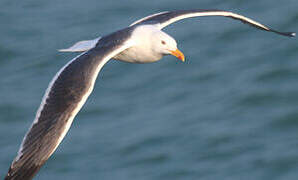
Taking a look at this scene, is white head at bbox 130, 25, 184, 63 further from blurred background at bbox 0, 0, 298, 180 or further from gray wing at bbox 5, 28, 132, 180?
blurred background at bbox 0, 0, 298, 180

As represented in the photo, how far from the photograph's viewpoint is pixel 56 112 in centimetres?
924

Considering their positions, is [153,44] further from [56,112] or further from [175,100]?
[175,100]

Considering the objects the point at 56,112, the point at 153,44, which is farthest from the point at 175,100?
the point at 56,112

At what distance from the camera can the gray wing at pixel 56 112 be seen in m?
8.86

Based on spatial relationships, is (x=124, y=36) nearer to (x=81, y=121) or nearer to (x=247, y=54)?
(x=81, y=121)

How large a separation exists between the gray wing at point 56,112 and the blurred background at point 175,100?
199 inches

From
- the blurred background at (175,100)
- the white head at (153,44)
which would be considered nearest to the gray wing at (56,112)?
the white head at (153,44)

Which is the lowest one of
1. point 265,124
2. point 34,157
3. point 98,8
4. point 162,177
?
point 34,157

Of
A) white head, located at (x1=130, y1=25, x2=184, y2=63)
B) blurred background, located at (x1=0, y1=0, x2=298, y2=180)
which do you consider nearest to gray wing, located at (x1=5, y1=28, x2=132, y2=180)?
white head, located at (x1=130, y1=25, x2=184, y2=63)

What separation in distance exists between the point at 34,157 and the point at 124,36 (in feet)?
7.99

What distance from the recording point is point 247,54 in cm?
1691

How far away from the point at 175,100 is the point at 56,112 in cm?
690

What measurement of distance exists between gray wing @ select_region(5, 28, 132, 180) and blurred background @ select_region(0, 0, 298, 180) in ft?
16.6

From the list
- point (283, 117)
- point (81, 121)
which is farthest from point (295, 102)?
point (81, 121)
